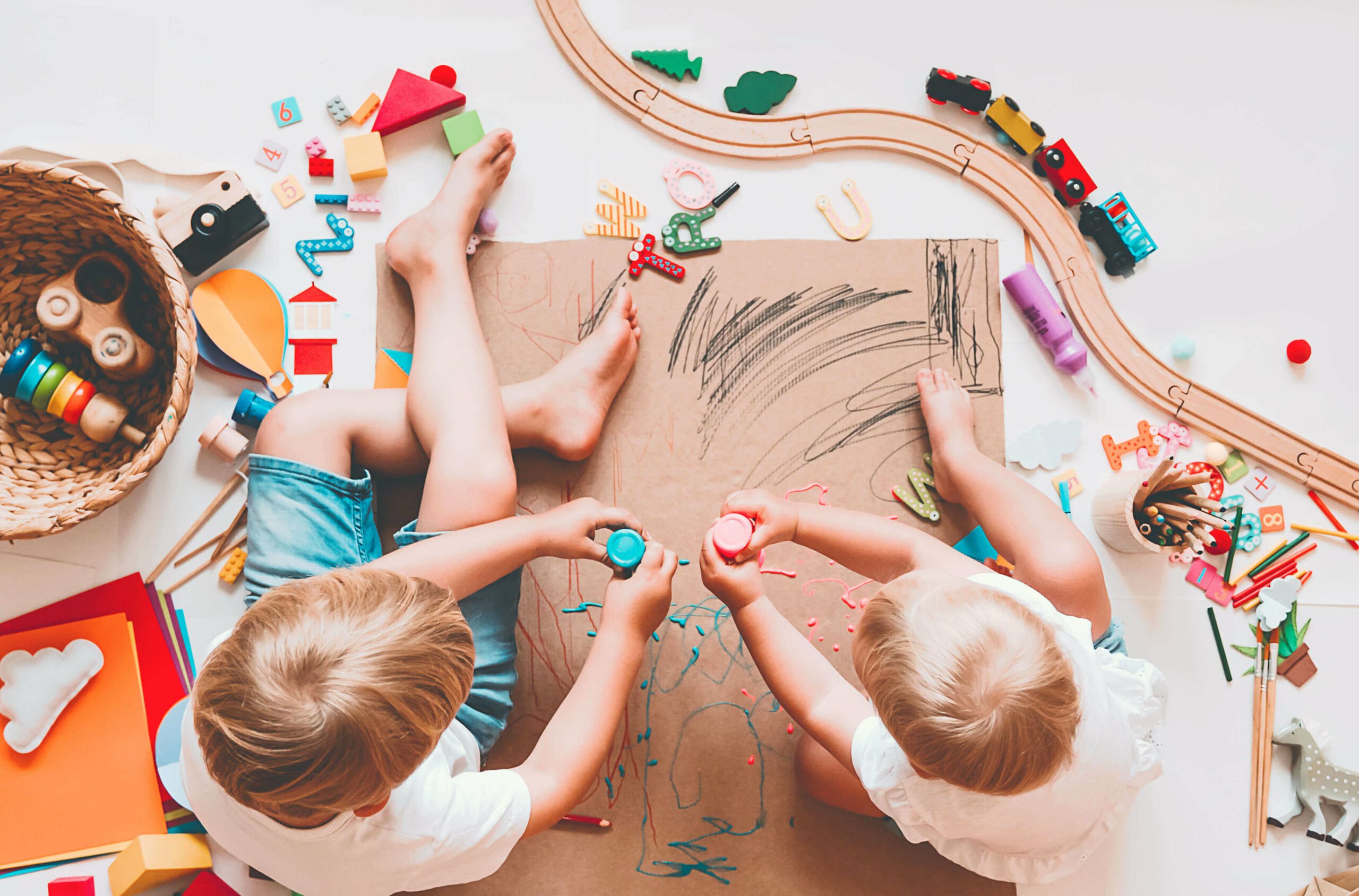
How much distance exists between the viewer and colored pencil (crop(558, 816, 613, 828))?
3.05ft

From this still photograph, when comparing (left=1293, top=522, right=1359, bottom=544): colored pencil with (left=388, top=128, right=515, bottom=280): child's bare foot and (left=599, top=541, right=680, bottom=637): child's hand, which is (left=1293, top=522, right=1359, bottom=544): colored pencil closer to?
(left=599, top=541, right=680, bottom=637): child's hand

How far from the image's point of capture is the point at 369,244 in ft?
3.24

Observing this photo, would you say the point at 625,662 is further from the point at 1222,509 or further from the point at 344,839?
the point at 1222,509

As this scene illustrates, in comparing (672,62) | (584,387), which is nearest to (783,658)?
(584,387)

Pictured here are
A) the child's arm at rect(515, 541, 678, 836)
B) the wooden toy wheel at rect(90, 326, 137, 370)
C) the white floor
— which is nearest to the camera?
the child's arm at rect(515, 541, 678, 836)

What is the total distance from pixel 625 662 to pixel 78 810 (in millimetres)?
615

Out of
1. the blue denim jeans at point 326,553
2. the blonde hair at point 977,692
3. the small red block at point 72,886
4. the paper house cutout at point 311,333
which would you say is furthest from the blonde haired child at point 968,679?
the small red block at point 72,886

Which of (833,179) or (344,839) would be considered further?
(833,179)

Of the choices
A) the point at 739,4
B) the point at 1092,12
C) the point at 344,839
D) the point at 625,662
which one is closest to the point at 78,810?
the point at 344,839

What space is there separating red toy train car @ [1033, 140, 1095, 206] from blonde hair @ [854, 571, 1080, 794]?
0.58 metres

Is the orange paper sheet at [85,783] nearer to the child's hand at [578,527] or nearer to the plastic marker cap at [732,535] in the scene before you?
the child's hand at [578,527]

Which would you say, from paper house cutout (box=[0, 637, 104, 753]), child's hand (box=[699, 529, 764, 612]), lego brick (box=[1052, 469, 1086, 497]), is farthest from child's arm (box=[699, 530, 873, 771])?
paper house cutout (box=[0, 637, 104, 753])

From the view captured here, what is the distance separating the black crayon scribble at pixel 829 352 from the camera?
98 cm

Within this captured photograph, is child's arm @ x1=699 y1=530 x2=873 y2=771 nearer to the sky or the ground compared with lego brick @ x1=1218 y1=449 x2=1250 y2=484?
nearer to the ground
